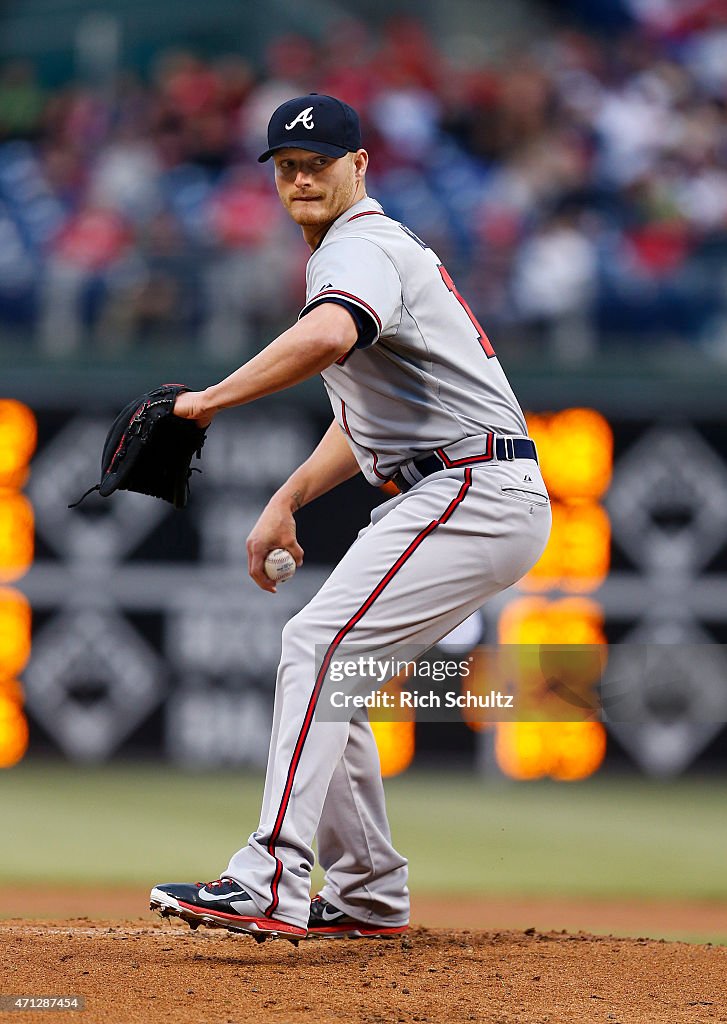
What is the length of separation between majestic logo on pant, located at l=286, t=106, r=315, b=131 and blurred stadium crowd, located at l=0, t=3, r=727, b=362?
540cm

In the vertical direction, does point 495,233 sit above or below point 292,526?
above

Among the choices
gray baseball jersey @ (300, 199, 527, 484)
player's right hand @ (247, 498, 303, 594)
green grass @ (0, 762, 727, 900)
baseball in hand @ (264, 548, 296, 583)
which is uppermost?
gray baseball jersey @ (300, 199, 527, 484)

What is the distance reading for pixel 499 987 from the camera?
3357 millimetres

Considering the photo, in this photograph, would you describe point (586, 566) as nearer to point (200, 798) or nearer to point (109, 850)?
point (200, 798)

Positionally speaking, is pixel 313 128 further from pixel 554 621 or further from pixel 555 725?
pixel 555 725

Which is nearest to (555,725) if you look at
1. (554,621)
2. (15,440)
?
(554,621)

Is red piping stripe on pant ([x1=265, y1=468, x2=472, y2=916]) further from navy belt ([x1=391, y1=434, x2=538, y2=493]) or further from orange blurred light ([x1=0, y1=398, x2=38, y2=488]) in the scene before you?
orange blurred light ([x1=0, y1=398, x2=38, y2=488])

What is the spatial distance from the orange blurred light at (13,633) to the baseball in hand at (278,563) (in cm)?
500

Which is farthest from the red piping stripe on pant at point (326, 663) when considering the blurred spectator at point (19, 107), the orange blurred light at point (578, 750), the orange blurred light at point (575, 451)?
the blurred spectator at point (19, 107)

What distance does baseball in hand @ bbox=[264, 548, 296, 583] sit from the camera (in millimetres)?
3912

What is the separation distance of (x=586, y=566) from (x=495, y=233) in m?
2.52

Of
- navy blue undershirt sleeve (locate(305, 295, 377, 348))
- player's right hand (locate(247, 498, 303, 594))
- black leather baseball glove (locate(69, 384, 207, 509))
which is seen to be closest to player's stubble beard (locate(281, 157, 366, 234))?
navy blue undershirt sleeve (locate(305, 295, 377, 348))

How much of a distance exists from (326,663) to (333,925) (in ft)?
2.81

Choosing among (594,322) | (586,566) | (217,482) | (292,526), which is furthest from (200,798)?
(292,526)
